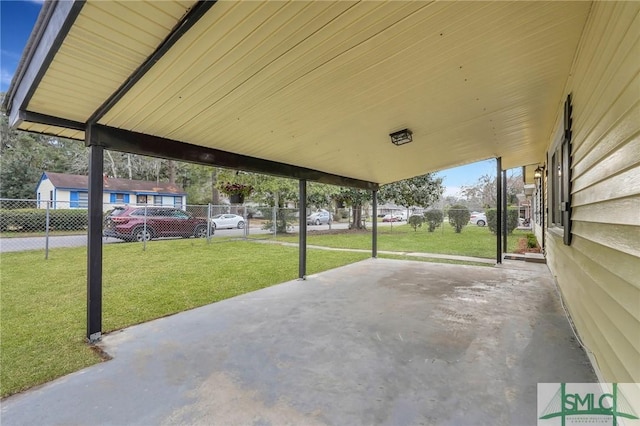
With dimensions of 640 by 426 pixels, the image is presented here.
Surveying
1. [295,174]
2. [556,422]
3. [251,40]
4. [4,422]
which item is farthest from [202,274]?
[556,422]

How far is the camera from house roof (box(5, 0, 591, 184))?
1.71 meters

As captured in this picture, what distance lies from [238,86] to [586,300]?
349 cm

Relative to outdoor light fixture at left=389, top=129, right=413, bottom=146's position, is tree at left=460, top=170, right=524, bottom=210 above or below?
above

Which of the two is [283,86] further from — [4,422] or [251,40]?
[4,422]

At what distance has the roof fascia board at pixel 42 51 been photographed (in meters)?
1.52

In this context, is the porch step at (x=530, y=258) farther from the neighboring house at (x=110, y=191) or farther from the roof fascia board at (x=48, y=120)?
the neighboring house at (x=110, y=191)

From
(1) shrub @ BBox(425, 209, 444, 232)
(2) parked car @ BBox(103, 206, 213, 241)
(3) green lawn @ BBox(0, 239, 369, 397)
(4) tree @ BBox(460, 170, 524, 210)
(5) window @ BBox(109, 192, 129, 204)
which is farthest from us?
(4) tree @ BBox(460, 170, 524, 210)

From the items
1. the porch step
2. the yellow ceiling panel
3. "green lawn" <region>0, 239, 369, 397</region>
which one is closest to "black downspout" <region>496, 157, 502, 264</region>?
the porch step

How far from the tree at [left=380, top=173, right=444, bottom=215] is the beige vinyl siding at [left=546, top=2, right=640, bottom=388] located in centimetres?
1220

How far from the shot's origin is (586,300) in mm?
2666

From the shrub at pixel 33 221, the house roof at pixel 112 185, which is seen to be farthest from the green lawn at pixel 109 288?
the house roof at pixel 112 185

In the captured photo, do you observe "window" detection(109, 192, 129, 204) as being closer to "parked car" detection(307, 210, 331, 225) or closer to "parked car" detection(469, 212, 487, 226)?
"parked car" detection(307, 210, 331, 225)

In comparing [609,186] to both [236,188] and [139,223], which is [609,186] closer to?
[139,223]

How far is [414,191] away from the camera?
50.6 feet
